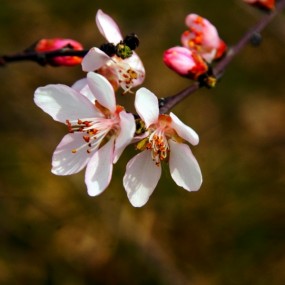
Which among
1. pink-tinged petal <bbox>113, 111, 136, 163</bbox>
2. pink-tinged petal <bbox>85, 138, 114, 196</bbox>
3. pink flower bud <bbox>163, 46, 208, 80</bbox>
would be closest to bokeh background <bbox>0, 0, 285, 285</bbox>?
pink flower bud <bbox>163, 46, 208, 80</bbox>

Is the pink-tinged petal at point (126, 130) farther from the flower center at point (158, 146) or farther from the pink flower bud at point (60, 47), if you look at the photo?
the pink flower bud at point (60, 47)

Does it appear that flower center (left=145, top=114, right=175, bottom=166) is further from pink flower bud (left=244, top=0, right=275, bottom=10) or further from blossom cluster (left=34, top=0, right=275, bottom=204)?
pink flower bud (left=244, top=0, right=275, bottom=10)

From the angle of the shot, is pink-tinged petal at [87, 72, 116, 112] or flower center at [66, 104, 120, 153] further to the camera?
flower center at [66, 104, 120, 153]

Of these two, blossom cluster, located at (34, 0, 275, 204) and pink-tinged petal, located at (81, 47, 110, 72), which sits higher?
pink-tinged petal, located at (81, 47, 110, 72)

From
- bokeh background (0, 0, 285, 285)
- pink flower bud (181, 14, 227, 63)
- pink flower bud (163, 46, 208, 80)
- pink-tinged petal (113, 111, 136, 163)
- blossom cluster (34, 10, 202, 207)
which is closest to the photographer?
pink-tinged petal (113, 111, 136, 163)

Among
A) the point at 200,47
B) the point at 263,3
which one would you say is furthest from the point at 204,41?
the point at 263,3

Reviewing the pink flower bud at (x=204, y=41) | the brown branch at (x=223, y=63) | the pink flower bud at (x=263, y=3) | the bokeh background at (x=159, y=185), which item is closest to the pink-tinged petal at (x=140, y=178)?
the brown branch at (x=223, y=63)
